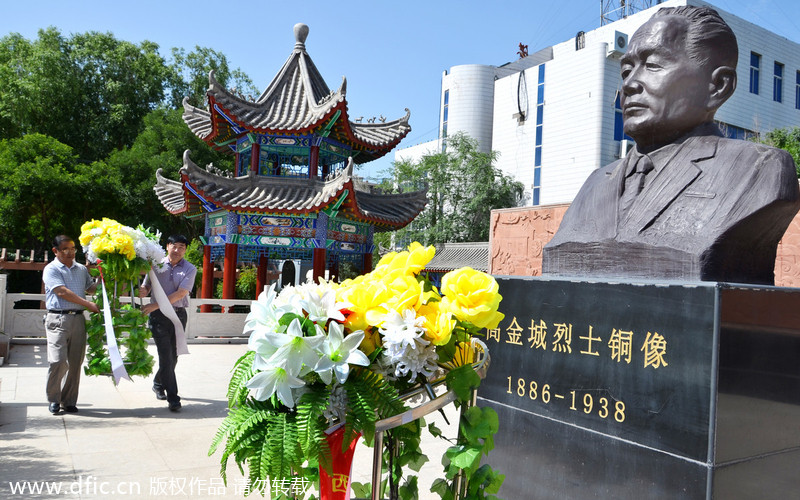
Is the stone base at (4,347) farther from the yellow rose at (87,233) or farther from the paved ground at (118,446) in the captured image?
the yellow rose at (87,233)

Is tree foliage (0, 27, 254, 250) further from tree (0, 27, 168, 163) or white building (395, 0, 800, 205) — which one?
white building (395, 0, 800, 205)

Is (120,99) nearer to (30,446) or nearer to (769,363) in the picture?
(30,446)

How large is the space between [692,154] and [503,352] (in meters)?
1.54

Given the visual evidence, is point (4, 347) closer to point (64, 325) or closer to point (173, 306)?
point (64, 325)

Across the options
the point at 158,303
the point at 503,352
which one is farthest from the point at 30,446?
the point at 503,352

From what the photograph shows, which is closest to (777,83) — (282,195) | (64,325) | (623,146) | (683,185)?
(623,146)

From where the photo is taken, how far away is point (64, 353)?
5047mm

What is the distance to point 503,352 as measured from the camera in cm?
359

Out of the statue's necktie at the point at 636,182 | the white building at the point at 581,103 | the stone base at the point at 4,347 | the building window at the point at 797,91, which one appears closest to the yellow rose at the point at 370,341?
the statue's necktie at the point at 636,182

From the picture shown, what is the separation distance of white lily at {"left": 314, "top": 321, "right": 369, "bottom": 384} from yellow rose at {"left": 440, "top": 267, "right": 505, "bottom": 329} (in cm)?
21

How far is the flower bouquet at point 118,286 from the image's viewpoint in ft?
16.5

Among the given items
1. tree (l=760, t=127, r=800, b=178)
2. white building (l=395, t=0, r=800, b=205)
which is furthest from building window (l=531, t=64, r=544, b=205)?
tree (l=760, t=127, r=800, b=178)

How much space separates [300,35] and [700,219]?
40.3ft

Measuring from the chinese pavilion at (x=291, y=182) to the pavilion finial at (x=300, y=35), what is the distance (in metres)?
0.02
